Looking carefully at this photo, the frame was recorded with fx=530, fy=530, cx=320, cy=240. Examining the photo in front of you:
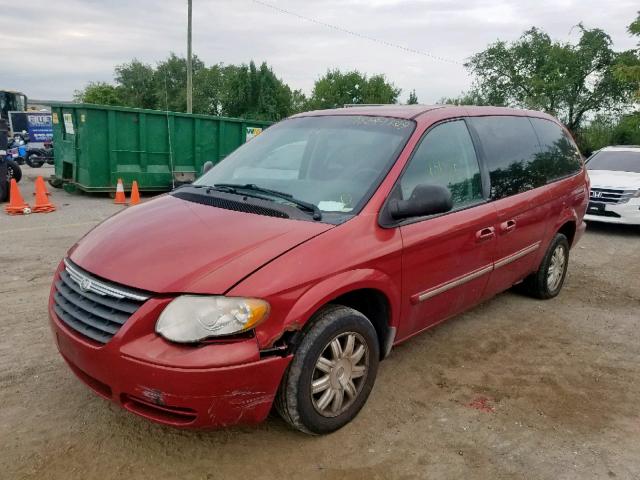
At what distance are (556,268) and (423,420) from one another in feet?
9.43

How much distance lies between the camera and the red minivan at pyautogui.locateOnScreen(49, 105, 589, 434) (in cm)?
235

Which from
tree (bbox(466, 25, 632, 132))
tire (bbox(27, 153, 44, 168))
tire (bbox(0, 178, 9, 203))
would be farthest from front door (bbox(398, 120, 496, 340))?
tree (bbox(466, 25, 632, 132))

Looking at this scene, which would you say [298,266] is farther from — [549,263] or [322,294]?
[549,263]

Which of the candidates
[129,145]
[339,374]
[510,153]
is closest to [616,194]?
[510,153]

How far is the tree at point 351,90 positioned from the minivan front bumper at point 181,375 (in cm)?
7543

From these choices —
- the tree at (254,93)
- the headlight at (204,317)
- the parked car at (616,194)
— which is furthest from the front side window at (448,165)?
the tree at (254,93)

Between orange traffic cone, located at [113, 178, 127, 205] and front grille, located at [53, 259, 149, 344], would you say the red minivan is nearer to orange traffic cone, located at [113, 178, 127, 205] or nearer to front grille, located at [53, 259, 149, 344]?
front grille, located at [53, 259, 149, 344]

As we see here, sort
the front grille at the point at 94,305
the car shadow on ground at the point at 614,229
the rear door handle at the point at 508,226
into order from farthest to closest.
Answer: the car shadow on ground at the point at 614,229 → the rear door handle at the point at 508,226 → the front grille at the point at 94,305

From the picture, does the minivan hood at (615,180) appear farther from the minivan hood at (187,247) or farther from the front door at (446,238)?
the minivan hood at (187,247)

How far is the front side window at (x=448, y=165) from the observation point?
3.32m

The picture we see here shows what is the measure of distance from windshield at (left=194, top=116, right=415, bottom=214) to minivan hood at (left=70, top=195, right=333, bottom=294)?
0.40m

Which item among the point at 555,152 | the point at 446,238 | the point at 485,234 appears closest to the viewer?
the point at 446,238

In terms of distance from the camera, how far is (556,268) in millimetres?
5227

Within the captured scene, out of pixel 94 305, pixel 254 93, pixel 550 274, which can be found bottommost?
pixel 550 274
